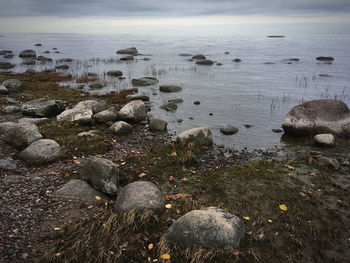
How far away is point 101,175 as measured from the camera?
30.5 ft

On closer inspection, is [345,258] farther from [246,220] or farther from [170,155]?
[170,155]

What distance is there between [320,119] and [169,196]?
1152 centimetres

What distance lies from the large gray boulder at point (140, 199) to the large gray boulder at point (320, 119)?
1096cm

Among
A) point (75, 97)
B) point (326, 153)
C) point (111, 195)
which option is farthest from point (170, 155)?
point (75, 97)

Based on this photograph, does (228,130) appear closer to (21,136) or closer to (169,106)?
(169,106)

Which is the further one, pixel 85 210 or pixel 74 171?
pixel 74 171

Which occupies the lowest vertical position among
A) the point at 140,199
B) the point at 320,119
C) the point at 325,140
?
the point at 325,140

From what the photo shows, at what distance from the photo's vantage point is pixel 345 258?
23.6 feet

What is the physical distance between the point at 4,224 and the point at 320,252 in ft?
28.9

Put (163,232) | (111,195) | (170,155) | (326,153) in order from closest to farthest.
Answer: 1. (163,232)
2. (111,195)
3. (170,155)
4. (326,153)

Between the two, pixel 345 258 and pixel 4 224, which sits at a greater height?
pixel 4 224

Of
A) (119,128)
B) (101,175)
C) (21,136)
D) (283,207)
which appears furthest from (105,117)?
(283,207)

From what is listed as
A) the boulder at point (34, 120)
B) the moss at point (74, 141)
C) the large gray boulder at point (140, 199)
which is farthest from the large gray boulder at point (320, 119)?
the boulder at point (34, 120)

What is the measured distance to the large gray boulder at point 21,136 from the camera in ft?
39.5
